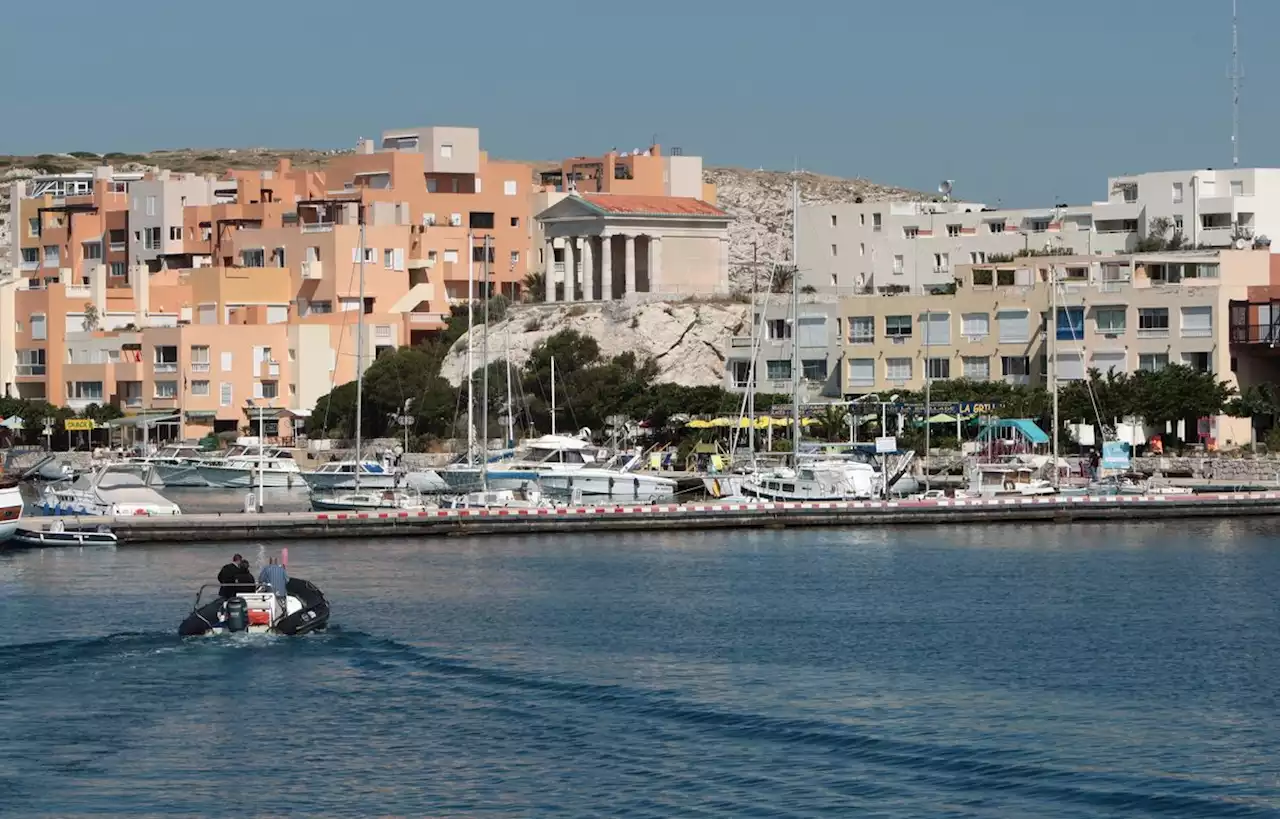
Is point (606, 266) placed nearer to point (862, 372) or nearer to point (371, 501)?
point (862, 372)

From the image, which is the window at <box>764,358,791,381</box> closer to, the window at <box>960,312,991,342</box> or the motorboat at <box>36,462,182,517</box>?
the window at <box>960,312,991,342</box>

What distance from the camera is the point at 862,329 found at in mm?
104188

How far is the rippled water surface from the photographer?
3438cm

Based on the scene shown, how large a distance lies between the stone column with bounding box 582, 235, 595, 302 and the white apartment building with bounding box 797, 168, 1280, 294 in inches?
433

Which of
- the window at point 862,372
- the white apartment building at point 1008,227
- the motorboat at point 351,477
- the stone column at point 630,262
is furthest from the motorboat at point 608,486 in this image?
the stone column at point 630,262

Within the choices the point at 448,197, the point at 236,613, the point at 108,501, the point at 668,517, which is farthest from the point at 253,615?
the point at 448,197

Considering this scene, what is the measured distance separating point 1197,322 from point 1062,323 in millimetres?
5723

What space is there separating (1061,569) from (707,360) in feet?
169

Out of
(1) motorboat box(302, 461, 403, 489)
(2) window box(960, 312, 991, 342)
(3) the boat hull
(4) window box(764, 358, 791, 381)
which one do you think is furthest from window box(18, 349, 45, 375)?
(2) window box(960, 312, 991, 342)

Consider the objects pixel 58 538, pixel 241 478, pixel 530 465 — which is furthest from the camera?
pixel 241 478

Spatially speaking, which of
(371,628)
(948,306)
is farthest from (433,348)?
(371,628)

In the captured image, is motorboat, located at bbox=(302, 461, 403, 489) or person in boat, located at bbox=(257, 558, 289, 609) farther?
motorboat, located at bbox=(302, 461, 403, 489)

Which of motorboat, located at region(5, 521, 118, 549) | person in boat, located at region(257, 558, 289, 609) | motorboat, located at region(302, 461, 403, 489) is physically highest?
motorboat, located at region(302, 461, 403, 489)

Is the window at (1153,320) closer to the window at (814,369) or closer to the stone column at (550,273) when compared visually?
the window at (814,369)
